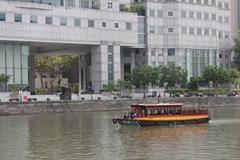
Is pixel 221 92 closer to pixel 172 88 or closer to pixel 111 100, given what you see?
pixel 172 88

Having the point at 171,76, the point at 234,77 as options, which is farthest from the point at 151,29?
the point at 234,77

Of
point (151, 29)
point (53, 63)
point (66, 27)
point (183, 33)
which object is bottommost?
point (53, 63)

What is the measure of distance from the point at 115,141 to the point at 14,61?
59250 mm

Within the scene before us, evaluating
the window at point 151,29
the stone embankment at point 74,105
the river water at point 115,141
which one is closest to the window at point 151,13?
the window at point 151,29

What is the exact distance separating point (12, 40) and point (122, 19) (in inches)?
931

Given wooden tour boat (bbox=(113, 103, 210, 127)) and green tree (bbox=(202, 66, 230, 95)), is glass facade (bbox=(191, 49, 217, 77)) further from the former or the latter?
wooden tour boat (bbox=(113, 103, 210, 127))

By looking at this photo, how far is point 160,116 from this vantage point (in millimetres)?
60969

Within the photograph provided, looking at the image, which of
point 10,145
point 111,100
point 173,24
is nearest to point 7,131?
point 10,145

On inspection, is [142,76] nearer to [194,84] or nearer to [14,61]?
[194,84]

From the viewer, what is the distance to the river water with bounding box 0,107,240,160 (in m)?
38.7

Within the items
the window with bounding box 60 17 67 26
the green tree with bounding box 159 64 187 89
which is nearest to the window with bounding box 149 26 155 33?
the green tree with bounding box 159 64 187 89

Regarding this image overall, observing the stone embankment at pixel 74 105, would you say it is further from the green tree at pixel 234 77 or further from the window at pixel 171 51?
the window at pixel 171 51

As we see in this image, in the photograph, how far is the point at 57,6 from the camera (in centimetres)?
10844

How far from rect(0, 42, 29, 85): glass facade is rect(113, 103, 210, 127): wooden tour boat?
43665mm
